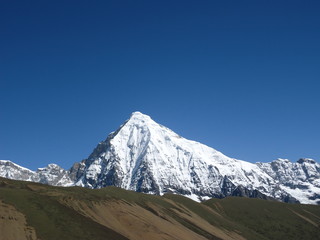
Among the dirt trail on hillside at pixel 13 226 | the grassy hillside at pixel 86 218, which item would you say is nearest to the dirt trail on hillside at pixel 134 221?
the grassy hillside at pixel 86 218

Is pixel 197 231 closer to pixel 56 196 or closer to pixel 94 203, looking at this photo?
pixel 94 203

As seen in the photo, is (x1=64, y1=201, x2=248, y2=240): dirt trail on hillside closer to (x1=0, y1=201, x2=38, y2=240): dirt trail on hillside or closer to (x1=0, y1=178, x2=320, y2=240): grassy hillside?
(x1=0, y1=178, x2=320, y2=240): grassy hillside

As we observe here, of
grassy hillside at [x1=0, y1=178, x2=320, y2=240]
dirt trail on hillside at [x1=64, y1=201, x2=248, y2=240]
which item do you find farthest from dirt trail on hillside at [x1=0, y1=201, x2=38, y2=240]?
dirt trail on hillside at [x1=64, y1=201, x2=248, y2=240]

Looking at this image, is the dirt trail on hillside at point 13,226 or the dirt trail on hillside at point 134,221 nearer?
the dirt trail on hillside at point 13,226

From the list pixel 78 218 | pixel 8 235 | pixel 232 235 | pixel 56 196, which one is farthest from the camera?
pixel 232 235

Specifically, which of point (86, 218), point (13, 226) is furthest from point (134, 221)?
point (13, 226)

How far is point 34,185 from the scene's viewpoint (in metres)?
157

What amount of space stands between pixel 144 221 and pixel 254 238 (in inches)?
3074

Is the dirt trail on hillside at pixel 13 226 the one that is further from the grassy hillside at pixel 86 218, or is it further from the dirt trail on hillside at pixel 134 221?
the dirt trail on hillside at pixel 134 221

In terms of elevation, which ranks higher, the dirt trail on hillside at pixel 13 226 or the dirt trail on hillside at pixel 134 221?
the dirt trail on hillside at pixel 134 221

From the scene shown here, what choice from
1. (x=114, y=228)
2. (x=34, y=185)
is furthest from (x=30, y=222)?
(x=34, y=185)

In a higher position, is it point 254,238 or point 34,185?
point 254,238

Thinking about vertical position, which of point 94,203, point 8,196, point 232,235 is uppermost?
point 232,235

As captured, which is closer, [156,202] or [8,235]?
[8,235]
